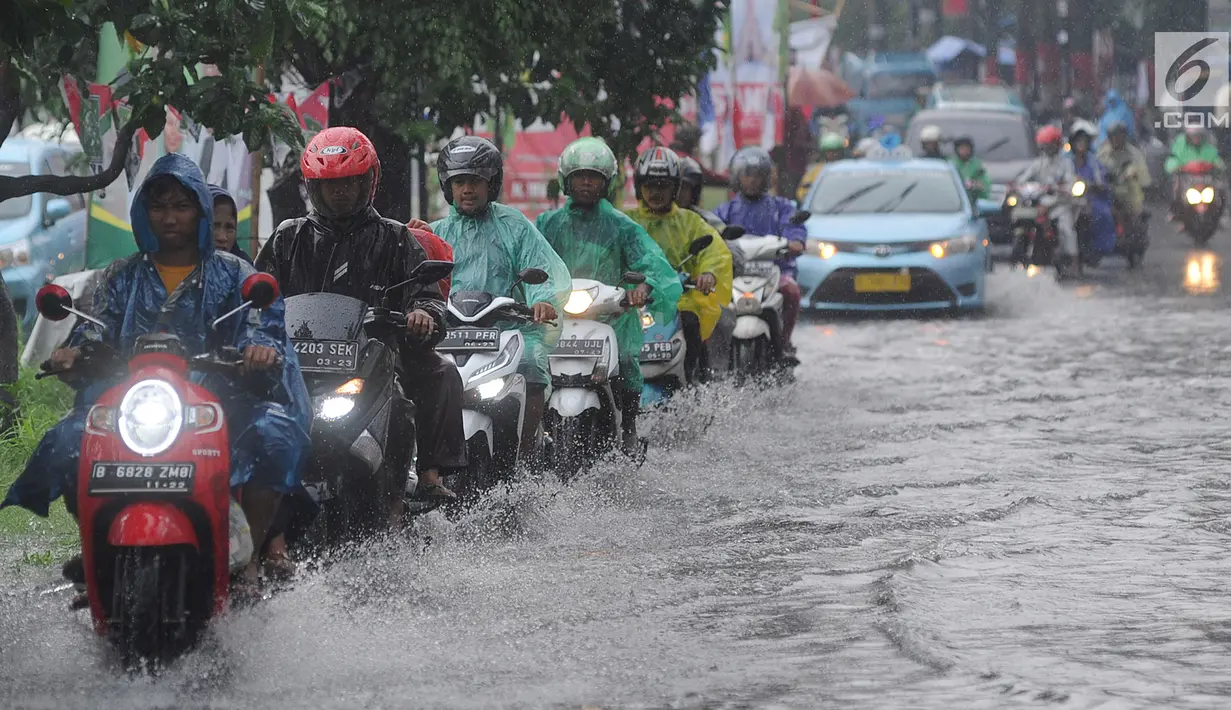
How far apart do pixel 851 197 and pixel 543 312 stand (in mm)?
12843

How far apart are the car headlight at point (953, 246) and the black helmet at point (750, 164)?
18.2 ft

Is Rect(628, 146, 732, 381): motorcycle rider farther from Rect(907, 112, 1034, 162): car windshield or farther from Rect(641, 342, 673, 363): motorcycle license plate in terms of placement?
Rect(907, 112, 1034, 162): car windshield

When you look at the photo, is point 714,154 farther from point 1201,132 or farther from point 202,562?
point 202,562

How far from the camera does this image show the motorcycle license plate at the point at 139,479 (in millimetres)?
5574

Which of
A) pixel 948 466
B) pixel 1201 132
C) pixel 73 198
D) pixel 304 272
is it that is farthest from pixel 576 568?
pixel 1201 132

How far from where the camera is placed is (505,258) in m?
9.23

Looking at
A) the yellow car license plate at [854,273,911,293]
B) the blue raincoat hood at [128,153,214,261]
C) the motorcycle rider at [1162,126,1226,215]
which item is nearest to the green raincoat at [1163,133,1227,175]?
the motorcycle rider at [1162,126,1226,215]

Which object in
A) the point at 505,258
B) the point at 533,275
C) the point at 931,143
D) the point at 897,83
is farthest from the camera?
the point at 897,83

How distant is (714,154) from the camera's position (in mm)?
27531

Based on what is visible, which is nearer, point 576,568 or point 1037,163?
point 576,568

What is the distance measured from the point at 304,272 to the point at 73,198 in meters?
11.4

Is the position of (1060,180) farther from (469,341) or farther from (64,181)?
(469,341)

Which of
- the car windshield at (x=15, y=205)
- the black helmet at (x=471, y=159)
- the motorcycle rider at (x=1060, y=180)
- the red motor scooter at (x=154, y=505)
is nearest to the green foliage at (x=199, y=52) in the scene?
the black helmet at (x=471, y=159)

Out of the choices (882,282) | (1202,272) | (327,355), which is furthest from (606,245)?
(1202,272)
